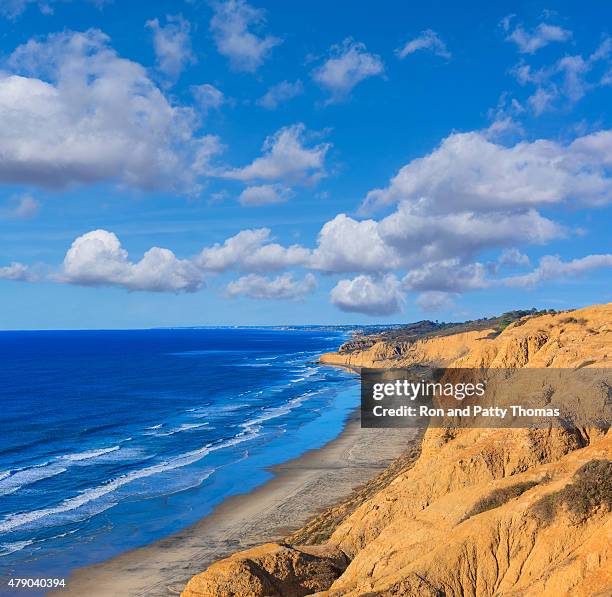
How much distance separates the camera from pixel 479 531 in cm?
2031

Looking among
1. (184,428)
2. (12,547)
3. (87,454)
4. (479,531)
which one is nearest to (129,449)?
(87,454)

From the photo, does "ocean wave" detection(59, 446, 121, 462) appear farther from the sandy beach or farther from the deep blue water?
the sandy beach

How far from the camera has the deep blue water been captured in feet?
123

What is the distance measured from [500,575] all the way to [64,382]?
107686 mm

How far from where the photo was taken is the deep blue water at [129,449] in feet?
123

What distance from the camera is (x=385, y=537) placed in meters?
22.9

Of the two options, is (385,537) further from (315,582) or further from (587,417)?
(587,417)

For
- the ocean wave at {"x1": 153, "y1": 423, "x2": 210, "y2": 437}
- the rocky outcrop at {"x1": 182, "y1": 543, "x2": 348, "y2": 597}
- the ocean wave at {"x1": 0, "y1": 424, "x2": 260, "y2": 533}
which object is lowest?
the ocean wave at {"x1": 0, "y1": 424, "x2": 260, "y2": 533}

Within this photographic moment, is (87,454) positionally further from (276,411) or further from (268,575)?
(268,575)

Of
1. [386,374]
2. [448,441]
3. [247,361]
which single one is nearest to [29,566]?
[448,441]

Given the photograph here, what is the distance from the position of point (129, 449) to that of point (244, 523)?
24.3 m

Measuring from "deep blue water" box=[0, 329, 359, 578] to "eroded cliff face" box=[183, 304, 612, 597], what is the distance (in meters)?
14.6

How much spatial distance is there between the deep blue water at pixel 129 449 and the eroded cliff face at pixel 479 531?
14570 millimetres

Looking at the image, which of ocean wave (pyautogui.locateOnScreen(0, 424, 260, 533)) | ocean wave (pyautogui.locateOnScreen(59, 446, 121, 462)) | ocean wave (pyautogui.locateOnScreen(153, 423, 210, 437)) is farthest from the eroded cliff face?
ocean wave (pyautogui.locateOnScreen(153, 423, 210, 437))
